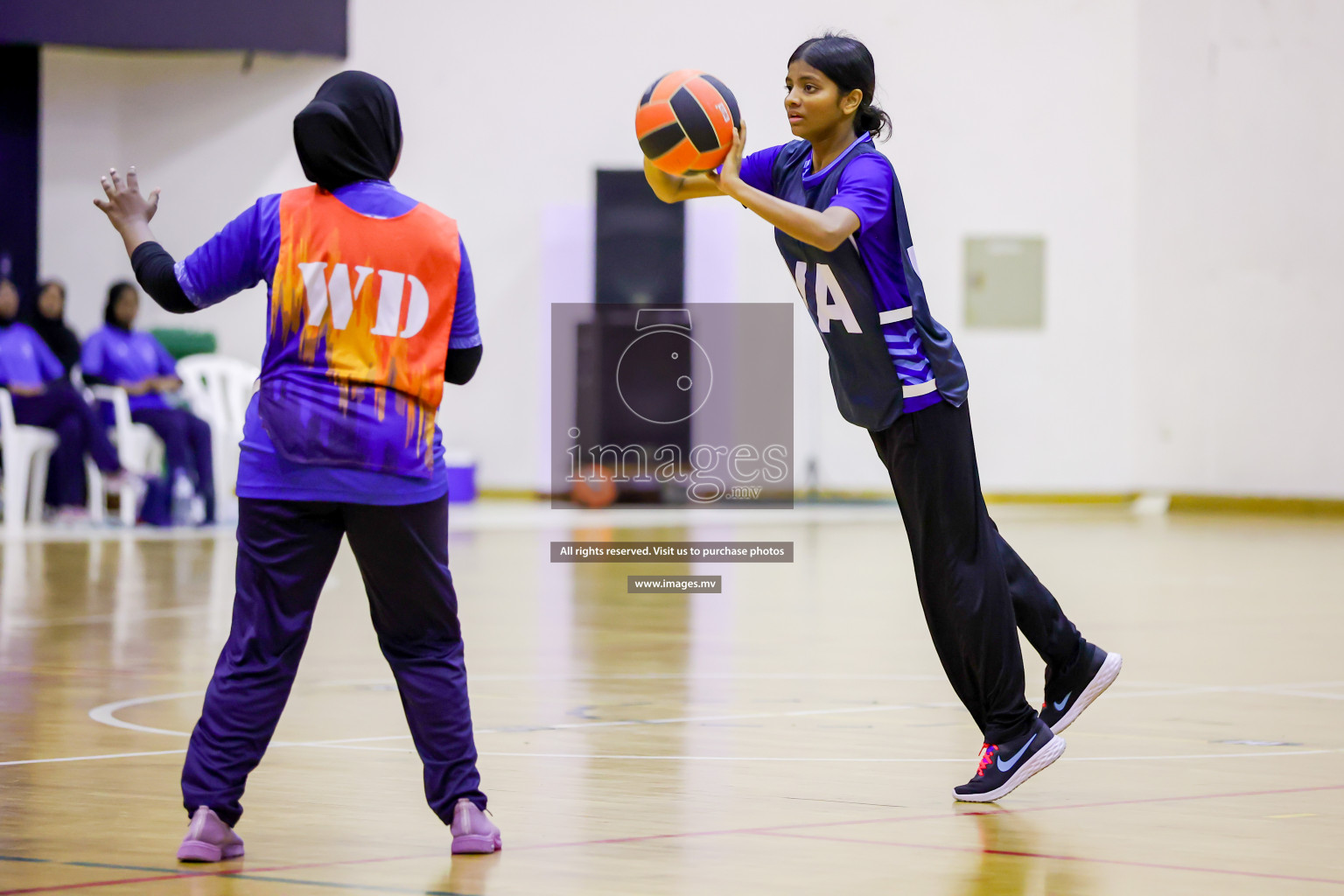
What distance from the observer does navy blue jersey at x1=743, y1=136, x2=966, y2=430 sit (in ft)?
11.2

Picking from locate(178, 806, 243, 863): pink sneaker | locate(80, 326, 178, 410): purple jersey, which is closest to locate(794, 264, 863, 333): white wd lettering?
locate(178, 806, 243, 863): pink sneaker

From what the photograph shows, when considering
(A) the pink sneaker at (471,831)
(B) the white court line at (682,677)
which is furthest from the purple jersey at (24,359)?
(A) the pink sneaker at (471,831)

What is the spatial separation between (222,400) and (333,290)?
11374 mm

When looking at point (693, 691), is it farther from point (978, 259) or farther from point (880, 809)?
point (978, 259)

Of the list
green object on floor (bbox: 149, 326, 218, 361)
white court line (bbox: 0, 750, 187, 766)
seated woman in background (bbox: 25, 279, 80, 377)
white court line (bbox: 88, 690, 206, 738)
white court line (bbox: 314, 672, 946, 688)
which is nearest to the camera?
white court line (bbox: 0, 750, 187, 766)

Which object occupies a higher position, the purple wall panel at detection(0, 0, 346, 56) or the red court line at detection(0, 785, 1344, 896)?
the purple wall panel at detection(0, 0, 346, 56)

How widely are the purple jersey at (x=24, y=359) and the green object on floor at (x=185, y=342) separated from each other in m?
2.56

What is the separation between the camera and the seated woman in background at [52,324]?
12.9m

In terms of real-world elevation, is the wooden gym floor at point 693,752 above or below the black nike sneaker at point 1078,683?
below

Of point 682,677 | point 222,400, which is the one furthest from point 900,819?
point 222,400

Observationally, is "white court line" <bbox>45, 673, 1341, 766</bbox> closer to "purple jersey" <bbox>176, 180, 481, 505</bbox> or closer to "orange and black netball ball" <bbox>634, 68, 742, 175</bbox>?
"purple jersey" <bbox>176, 180, 481, 505</bbox>

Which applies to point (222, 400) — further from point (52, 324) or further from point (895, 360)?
point (895, 360)

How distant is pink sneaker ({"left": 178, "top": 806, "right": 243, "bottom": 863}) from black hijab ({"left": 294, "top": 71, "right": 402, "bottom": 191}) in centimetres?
110

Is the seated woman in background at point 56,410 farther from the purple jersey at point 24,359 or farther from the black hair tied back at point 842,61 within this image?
the black hair tied back at point 842,61
